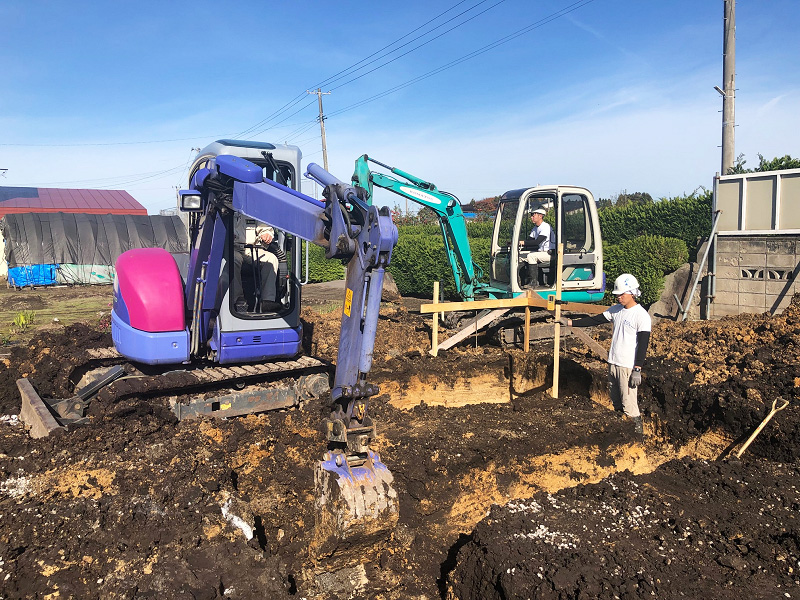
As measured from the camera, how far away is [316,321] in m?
12.0

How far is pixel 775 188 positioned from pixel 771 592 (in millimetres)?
9237

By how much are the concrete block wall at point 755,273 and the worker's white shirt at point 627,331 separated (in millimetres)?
5829

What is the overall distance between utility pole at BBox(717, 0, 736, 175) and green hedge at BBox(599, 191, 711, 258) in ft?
12.7

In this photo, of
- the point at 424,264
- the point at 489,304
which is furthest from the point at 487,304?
the point at 424,264

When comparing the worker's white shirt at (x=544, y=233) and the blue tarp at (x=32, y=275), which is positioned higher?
the worker's white shirt at (x=544, y=233)

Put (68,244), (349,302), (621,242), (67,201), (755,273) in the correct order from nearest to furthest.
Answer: (349,302) < (755,273) < (621,242) < (68,244) < (67,201)

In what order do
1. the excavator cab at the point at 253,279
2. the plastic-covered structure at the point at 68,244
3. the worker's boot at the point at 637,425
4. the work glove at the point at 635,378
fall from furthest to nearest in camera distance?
the plastic-covered structure at the point at 68,244, the worker's boot at the point at 637,425, the excavator cab at the point at 253,279, the work glove at the point at 635,378

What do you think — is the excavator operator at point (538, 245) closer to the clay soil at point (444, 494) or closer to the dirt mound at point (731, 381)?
the dirt mound at point (731, 381)

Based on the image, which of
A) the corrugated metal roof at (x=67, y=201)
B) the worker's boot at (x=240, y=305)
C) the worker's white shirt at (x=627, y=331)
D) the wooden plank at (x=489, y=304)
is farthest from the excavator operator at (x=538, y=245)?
the corrugated metal roof at (x=67, y=201)

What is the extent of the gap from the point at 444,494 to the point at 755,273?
28.2ft

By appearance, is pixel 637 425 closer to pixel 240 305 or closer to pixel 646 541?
pixel 646 541

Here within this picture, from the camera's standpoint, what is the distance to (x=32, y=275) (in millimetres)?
20891

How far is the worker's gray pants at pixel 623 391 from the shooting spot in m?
6.29

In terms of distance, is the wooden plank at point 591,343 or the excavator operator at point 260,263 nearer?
the excavator operator at point 260,263
